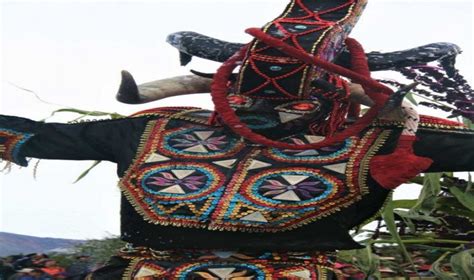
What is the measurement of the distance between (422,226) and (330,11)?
2.51ft

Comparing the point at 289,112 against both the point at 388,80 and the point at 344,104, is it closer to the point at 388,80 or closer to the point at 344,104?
the point at 344,104

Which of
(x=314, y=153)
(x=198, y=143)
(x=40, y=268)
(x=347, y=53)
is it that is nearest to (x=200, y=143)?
(x=198, y=143)

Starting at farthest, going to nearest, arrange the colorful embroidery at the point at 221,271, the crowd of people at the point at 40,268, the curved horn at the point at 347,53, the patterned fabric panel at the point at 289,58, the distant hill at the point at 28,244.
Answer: the distant hill at the point at 28,244 → the crowd of people at the point at 40,268 → the curved horn at the point at 347,53 → the patterned fabric panel at the point at 289,58 → the colorful embroidery at the point at 221,271

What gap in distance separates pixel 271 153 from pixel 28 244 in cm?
101

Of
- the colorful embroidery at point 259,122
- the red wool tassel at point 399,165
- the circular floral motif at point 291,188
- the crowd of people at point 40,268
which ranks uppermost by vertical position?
the colorful embroidery at point 259,122

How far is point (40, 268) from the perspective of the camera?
2.50 metres

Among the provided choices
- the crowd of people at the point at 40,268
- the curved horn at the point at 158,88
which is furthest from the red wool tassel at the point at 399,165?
the crowd of people at the point at 40,268

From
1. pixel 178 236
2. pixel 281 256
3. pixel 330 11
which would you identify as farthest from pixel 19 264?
pixel 330 11

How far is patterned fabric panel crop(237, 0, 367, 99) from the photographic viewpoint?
85.4 inches

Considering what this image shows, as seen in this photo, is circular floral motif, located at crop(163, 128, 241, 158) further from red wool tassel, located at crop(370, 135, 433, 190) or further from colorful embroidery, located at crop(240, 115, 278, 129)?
red wool tassel, located at crop(370, 135, 433, 190)

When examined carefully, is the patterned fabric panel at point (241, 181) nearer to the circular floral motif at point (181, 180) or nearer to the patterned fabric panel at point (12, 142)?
the circular floral motif at point (181, 180)

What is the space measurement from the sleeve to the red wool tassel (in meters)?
0.56

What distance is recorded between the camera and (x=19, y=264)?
2.52 meters

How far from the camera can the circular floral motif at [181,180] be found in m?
2.19
